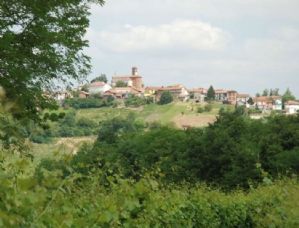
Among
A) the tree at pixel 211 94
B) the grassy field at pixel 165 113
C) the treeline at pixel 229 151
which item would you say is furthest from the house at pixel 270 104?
the treeline at pixel 229 151

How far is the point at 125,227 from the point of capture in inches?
197

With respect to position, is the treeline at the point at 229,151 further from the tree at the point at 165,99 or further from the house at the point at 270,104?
the house at the point at 270,104

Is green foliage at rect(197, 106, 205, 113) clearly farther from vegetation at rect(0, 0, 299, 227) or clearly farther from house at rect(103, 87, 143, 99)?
vegetation at rect(0, 0, 299, 227)

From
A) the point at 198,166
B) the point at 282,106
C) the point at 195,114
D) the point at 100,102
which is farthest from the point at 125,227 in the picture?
the point at 282,106

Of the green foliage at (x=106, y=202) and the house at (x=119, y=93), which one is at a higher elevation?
the green foliage at (x=106, y=202)

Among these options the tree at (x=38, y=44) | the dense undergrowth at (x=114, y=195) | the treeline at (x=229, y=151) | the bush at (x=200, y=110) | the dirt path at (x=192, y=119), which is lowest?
the dirt path at (x=192, y=119)

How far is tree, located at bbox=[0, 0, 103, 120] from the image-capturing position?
13.1 m

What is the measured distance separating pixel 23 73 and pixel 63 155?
34.3 feet

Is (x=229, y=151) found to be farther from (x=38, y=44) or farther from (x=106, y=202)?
(x=106, y=202)

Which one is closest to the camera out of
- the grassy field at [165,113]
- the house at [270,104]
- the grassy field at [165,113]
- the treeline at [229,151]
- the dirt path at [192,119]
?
the treeline at [229,151]

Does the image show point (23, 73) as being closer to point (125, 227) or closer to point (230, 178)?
point (125, 227)

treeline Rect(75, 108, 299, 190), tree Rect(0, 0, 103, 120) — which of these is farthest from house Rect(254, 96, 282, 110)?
tree Rect(0, 0, 103, 120)

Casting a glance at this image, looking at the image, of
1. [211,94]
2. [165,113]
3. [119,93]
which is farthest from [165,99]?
[211,94]

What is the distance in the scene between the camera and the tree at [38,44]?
13.1 m
